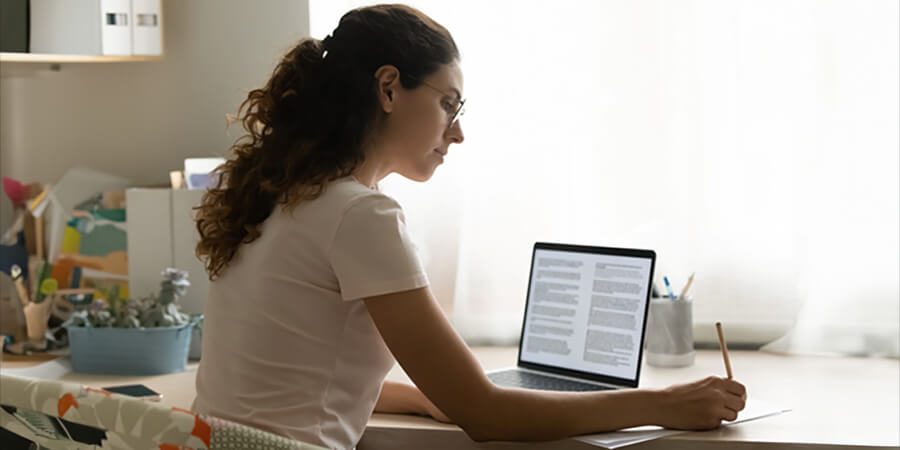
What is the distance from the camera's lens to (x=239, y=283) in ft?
3.88

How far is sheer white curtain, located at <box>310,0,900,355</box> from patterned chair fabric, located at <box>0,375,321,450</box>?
117 centimetres

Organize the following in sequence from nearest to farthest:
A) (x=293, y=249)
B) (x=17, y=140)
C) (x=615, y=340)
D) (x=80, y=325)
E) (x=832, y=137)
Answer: (x=293, y=249) < (x=615, y=340) < (x=80, y=325) < (x=832, y=137) < (x=17, y=140)

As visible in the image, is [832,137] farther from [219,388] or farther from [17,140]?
[17,140]

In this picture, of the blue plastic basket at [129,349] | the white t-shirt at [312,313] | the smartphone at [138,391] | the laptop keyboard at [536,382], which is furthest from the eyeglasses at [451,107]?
the blue plastic basket at [129,349]

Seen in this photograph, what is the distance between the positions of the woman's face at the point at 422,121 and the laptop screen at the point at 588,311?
1.53 ft

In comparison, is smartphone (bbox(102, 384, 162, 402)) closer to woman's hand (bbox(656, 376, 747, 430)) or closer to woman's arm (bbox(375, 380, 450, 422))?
woman's arm (bbox(375, 380, 450, 422))

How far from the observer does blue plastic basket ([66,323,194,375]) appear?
1816 millimetres

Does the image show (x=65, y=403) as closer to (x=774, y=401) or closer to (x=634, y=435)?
(x=634, y=435)

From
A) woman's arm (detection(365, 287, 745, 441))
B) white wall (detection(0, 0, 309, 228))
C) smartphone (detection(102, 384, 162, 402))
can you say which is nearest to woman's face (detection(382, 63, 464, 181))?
woman's arm (detection(365, 287, 745, 441))

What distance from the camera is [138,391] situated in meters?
1.63

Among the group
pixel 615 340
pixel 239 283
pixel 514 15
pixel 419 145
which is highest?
pixel 514 15

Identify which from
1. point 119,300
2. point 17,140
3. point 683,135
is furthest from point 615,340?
point 17,140

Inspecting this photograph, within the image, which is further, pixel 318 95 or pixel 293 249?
pixel 318 95

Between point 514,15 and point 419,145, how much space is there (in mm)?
824
